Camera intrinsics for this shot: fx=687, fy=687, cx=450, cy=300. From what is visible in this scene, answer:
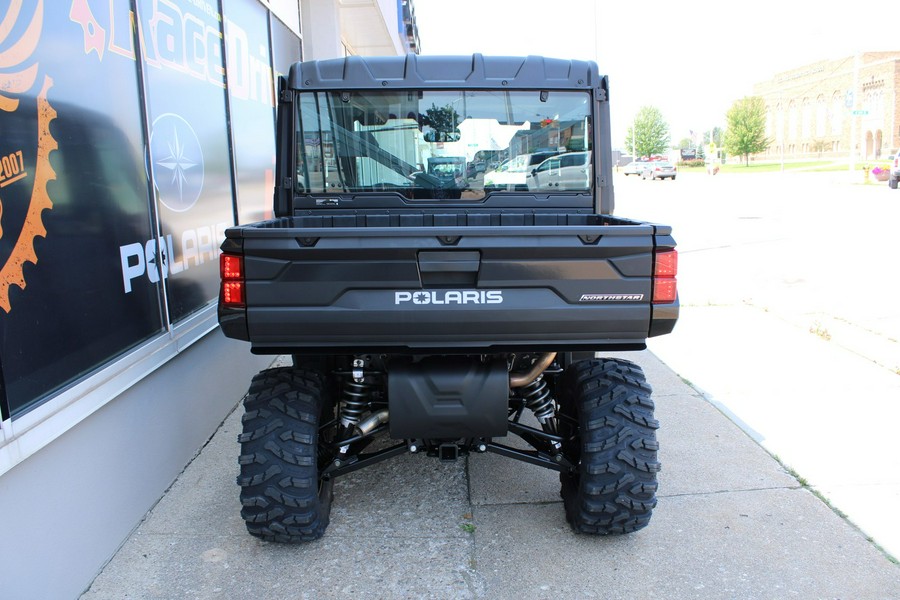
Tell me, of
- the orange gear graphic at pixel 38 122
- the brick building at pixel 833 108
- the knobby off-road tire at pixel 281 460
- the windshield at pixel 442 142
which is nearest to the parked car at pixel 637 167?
the brick building at pixel 833 108

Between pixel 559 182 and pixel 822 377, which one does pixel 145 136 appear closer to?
pixel 559 182

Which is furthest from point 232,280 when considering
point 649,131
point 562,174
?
point 649,131

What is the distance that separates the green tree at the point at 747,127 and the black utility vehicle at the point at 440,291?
81.4 m

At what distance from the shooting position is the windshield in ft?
13.4

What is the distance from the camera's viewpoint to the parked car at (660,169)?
52250 mm

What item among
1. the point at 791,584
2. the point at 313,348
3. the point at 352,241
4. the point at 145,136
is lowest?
the point at 791,584

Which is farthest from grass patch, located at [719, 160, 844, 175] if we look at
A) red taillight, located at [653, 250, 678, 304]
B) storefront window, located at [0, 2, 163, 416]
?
storefront window, located at [0, 2, 163, 416]

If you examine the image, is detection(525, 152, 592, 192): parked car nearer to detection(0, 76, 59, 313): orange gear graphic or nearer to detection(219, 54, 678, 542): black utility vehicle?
Result: detection(219, 54, 678, 542): black utility vehicle

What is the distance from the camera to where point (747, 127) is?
252 feet

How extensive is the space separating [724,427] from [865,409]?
1.16 metres

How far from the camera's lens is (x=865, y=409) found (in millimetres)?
5078

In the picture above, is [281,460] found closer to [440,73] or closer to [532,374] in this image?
[532,374]

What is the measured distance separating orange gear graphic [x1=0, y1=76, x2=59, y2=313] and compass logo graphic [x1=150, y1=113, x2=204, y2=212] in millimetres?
1113

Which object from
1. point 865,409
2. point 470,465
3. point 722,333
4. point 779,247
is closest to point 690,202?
point 779,247
